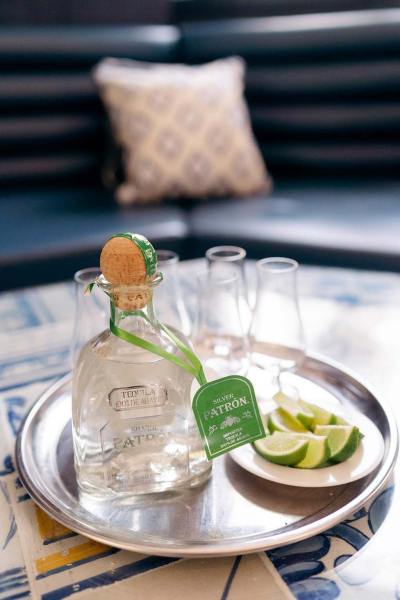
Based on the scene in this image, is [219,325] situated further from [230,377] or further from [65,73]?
[65,73]

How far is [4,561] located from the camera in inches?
23.5

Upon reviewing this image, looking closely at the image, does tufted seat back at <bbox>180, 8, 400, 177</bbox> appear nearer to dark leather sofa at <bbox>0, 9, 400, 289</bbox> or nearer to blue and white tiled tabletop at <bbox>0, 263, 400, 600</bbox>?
dark leather sofa at <bbox>0, 9, 400, 289</bbox>

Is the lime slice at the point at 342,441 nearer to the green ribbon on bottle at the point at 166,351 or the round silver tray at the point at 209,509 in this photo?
the round silver tray at the point at 209,509

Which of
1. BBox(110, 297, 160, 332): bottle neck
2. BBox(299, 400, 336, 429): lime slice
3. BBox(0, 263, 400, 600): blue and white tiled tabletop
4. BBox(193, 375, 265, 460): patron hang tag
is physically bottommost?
BBox(0, 263, 400, 600): blue and white tiled tabletop

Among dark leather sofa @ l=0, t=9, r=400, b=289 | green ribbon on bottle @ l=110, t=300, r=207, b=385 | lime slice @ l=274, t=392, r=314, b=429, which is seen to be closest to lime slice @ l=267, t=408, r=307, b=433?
lime slice @ l=274, t=392, r=314, b=429

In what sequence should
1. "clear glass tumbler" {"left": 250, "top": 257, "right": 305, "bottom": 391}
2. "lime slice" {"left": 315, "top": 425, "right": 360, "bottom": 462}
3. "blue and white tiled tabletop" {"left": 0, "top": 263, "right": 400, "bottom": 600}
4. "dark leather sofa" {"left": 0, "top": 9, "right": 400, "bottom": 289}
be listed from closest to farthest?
"blue and white tiled tabletop" {"left": 0, "top": 263, "right": 400, "bottom": 600}, "lime slice" {"left": 315, "top": 425, "right": 360, "bottom": 462}, "clear glass tumbler" {"left": 250, "top": 257, "right": 305, "bottom": 391}, "dark leather sofa" {"left": 0, "top": 9, "right": 400, "bottom": 289}

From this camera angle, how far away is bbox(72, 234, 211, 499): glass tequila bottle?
63cm

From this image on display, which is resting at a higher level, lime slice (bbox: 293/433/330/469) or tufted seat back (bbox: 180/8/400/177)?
tufted seat back (bbox: 180/8/400/177)

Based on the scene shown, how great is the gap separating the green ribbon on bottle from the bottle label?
3 centimetres

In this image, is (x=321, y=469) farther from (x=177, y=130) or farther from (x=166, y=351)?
(x=177, y=130)

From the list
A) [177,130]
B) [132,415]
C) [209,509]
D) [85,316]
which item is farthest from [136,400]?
[177,130]

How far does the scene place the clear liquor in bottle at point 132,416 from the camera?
2.06 ft

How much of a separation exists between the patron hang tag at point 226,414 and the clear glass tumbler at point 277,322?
0.22 m

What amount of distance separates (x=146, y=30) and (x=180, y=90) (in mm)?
504
